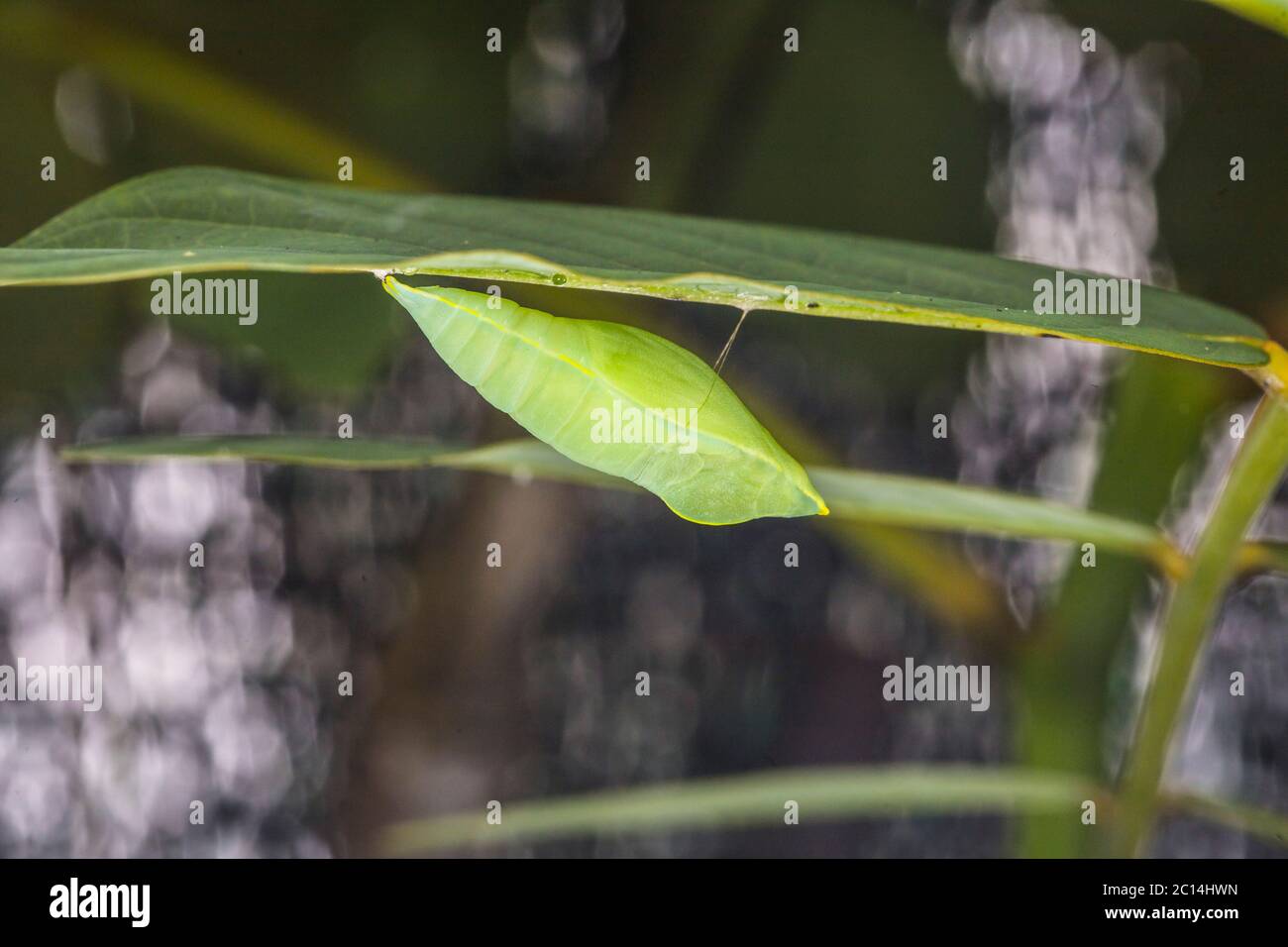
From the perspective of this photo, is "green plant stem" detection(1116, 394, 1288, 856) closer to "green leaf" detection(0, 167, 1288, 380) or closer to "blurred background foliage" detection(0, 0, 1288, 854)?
"green leaf" detection(0, 167, 1288, 380)

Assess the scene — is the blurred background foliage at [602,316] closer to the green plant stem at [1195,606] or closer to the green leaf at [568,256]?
the green plant stem at [1195,606]

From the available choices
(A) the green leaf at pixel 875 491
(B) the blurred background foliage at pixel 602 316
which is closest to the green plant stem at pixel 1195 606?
(A) the green leaf at pixel 875 491

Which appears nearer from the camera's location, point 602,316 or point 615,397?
point 615,397

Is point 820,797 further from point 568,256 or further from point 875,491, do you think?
point 568,256

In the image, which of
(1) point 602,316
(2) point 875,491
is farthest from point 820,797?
(1) point 602,316

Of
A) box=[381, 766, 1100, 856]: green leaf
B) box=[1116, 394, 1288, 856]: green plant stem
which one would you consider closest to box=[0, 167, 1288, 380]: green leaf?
box=[1116, 394, 1288, 856]: green plant stem

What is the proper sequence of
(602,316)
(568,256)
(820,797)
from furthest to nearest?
1. (602,316)
2. (820,797)
3. (568,256)
